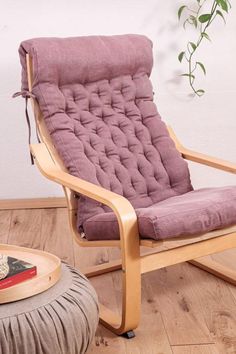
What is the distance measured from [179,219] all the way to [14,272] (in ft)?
2.05

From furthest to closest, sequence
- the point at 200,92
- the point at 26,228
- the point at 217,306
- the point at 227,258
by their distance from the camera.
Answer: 1. the point at 200,92
2. the point at 26,228
3. the point at 227,258
4. the point at 217,306

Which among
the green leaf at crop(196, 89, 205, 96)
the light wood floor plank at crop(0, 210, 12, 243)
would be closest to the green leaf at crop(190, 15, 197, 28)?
the green leaf at crop(196, 89, 205, 96)

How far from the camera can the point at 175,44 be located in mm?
3723

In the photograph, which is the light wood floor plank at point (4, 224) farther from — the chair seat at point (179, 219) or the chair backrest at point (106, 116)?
the chair seat at point (179, 219)

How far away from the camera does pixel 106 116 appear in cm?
295

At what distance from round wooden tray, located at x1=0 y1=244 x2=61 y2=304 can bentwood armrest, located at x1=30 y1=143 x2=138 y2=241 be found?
292 mm

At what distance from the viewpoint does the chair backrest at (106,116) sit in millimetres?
2754

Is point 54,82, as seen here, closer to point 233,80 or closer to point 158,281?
point 158,281

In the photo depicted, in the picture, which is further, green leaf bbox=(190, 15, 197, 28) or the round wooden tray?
green leaf bbox=(190, 15, 197, 28)

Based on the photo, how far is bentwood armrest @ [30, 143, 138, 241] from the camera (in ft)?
7.47

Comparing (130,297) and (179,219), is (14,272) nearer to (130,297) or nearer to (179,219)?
(130,297)

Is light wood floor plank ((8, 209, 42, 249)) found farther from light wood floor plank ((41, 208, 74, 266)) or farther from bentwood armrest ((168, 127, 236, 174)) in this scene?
bentwood armrest ((168, 127, 236, 174))

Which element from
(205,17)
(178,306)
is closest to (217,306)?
(178,306)

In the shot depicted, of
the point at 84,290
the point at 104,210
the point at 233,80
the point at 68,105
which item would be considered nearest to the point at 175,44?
the point at 233,80
